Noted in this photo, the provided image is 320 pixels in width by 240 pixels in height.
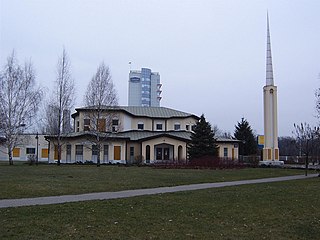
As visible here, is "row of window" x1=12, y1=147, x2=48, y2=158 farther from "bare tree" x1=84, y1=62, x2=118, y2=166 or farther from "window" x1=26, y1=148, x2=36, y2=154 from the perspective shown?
"bare tree" x1=84, y1=62, x2=118, y2=166

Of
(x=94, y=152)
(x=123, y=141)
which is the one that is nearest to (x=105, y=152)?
(x=94, y=152)

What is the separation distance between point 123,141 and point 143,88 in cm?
8306

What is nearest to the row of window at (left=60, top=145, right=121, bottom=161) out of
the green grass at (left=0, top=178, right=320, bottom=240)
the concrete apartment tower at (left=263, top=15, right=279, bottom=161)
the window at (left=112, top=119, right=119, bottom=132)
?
the window at (left=112, top=119, right=119, bottom=132)

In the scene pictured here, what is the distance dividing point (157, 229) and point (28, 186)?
33.5ft

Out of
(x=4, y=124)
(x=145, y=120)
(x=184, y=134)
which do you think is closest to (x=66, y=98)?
(x=4, y=124)

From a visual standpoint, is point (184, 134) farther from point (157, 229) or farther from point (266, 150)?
point (157, 229)

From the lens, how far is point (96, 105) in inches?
1686

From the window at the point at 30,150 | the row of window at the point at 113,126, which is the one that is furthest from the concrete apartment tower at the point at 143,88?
the row of window at the point at 113,126

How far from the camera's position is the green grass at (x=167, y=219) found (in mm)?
7699

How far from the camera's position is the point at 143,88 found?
131 m

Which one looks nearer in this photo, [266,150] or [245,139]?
[266,150]

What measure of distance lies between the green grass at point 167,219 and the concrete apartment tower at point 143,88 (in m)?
114

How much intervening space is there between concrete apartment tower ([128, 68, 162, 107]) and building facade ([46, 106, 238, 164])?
238 ft

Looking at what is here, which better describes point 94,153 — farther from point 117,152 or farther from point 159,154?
point 159,154
